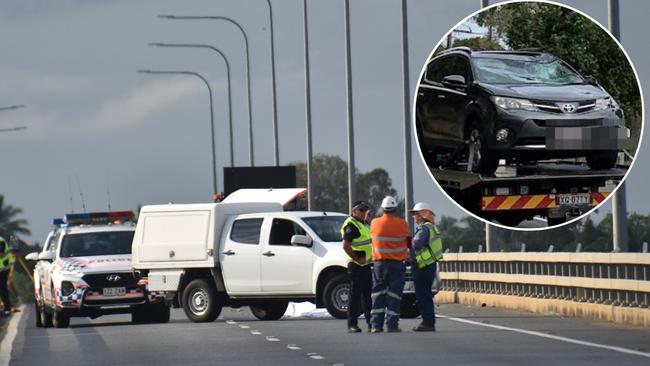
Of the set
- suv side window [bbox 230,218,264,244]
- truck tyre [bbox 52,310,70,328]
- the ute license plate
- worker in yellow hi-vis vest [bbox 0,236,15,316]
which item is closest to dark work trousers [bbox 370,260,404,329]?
suv side window [bbox 230,218,264,244]

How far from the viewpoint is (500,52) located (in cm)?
1677

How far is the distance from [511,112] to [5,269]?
2394cm

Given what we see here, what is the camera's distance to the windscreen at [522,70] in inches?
660

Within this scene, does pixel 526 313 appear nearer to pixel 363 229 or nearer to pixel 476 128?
pixel 363 229

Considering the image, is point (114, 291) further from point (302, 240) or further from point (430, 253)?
point (430, 253)

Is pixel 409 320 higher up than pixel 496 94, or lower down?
lower down

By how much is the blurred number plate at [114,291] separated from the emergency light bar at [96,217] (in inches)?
79.8

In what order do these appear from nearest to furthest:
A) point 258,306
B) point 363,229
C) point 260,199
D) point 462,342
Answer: point 462,342 → point 363,229 → point 258,306 → point 260,199

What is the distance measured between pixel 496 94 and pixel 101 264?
16734 millimetres

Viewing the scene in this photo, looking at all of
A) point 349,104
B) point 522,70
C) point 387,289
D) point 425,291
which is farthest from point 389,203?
point 349,104

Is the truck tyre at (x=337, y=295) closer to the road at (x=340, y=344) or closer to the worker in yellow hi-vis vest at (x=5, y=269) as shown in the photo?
the road at (x=340, y=344)

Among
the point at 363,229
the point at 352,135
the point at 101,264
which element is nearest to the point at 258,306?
the point at 101,264

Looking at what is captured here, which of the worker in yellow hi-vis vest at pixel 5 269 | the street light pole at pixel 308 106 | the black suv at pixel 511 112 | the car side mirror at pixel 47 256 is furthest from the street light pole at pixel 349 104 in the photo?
the black suv at pixel 511 112

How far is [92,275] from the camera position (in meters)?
32.5
